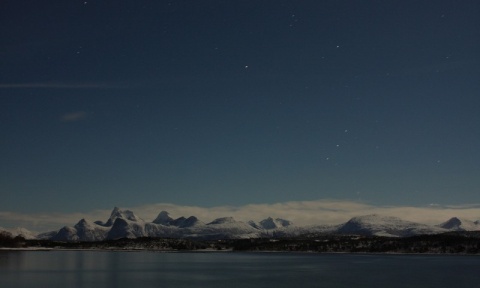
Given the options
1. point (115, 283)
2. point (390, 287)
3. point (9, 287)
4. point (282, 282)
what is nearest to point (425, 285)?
point (390, 287)

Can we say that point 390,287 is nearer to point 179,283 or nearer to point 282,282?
point 282,282

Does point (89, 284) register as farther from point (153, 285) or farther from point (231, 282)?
point (231, 282)

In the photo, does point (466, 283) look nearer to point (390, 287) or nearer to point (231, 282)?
point (390, 287)

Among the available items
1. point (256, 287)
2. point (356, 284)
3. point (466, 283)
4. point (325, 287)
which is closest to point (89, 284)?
point (256, 287)

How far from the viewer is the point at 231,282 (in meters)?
134

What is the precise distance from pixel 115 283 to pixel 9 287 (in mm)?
25386

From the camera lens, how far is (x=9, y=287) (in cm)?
11169

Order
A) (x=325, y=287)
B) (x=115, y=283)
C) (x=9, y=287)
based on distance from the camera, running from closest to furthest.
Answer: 1. (x=9, y=287)
2. (x=325, y=287)
3. (x=115, y=283)

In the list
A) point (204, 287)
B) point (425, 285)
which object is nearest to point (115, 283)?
point (204, 287)

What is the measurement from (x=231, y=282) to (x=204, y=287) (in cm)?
1511

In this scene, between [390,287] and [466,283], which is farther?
[466,283]

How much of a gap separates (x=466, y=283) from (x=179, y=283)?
73616 millimetres

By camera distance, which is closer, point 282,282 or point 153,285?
point 153,285

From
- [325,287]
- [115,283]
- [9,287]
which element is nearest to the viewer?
[9,287]
